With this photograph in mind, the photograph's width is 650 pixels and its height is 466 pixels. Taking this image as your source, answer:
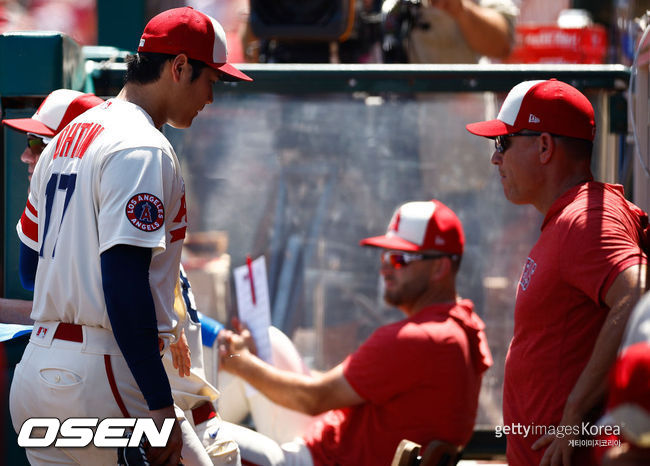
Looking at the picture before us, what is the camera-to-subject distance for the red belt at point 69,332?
2301 millimetres

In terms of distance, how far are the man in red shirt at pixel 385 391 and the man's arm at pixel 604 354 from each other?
106 cm

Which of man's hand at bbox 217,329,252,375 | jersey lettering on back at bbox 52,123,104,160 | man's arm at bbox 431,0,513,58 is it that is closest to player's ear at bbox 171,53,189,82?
jersey lettering on back at bbox 52,123,104,160

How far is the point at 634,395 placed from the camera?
4.72 feet

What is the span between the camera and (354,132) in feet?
14.3

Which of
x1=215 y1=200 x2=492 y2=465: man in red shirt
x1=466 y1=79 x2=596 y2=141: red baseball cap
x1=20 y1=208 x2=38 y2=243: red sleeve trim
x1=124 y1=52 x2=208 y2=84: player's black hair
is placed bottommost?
x1=215 y1=200 x2=492 y2=465: man in red shirt

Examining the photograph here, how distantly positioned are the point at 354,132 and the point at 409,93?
12.7 inches

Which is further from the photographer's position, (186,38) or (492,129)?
(492,129)

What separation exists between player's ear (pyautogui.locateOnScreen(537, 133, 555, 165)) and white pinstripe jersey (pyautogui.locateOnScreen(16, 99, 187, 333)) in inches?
42.6

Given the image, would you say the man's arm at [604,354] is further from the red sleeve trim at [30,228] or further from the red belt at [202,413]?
the red sleeve trim at [30,228]

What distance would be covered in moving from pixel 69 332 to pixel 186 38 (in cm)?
84

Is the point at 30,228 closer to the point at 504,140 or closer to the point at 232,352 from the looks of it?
the point at 232,352

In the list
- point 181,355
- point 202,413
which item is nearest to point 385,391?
point 202,413

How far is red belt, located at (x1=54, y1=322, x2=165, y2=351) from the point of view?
230cm

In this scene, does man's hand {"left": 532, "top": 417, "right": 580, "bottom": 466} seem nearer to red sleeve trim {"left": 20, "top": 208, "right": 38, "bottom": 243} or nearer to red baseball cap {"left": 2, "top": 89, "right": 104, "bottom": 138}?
red sleeve trim {"left": 20, "top": 208, "right": 38, "bottom": 243}
